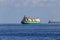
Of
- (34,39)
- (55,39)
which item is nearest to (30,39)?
(34,39)

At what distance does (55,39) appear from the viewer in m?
73.1

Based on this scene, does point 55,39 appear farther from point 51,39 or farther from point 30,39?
point 30,39

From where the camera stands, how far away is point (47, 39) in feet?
237

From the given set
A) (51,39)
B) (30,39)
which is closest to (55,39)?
(51,39)

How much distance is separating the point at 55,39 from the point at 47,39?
186 cm

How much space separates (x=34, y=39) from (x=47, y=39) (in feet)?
11.9

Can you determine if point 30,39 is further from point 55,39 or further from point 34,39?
point 55,39

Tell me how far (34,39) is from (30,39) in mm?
876

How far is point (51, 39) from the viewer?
73188mm

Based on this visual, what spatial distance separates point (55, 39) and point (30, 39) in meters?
5.53

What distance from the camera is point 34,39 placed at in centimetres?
7481

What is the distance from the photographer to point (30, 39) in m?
74.7
